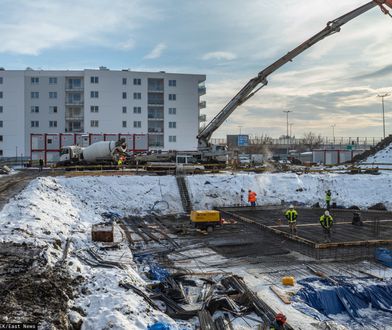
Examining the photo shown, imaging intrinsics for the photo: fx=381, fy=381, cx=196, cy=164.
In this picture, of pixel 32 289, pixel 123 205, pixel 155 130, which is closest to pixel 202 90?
pixel 155 130

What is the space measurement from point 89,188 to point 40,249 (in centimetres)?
1621

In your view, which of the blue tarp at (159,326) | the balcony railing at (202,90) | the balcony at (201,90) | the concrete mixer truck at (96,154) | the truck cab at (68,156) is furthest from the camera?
the balcony railing at (202,90)

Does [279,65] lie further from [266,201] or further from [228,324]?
[228,324]

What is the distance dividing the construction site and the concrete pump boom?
9 centimetres

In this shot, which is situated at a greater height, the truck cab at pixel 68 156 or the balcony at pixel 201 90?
the balcony at pixel 201 90

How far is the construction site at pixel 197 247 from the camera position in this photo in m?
10.1

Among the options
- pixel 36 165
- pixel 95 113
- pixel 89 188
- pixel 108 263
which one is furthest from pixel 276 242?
pixel 95 113

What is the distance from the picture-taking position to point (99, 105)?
6512cm

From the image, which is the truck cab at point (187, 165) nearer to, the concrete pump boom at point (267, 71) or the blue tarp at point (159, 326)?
the concrete pump boom at point (267, 71)

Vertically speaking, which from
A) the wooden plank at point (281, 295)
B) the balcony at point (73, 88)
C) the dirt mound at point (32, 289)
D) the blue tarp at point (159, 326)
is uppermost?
the balcony at point (73, 88)

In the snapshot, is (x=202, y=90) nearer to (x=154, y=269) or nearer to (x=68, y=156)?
(x=68, y=156)

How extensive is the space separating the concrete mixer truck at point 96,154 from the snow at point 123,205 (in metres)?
6.84

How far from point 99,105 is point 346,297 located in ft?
192

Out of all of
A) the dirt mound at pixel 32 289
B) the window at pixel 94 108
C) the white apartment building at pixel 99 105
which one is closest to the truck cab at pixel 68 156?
the dirt mound at pixel 32 289
